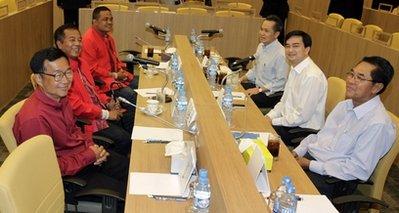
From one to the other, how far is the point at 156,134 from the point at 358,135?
109 cm

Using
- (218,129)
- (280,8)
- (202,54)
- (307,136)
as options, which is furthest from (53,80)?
(280,8)

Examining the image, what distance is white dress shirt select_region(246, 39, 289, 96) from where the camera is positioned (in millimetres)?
4074

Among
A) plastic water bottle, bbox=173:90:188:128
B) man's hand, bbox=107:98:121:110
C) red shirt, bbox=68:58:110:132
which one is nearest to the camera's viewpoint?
plastic water bottle, bbox=173:90:188:128

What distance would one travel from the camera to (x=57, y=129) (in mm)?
2240

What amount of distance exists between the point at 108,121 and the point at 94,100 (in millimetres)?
191

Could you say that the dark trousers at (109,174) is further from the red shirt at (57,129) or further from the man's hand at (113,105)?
the man's hand at (113,105)

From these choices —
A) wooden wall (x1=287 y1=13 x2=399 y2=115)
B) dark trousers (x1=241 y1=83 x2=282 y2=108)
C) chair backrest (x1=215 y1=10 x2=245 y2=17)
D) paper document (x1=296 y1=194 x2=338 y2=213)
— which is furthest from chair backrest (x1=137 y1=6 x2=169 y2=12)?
paper document (x1=296 y1=194 x2=338 y2=213)

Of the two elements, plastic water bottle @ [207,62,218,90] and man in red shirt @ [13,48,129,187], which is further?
plastic water bottle @ [207,62,218,90]

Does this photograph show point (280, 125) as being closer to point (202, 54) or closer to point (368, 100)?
point (368, 100)

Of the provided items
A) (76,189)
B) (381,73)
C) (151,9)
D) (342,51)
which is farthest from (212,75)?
(151,9)

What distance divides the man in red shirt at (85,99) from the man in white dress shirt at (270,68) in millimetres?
1364

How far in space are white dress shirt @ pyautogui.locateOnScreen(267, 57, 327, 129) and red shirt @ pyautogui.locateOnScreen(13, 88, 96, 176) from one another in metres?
1.46

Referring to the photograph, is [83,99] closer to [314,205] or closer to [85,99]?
[85,99]

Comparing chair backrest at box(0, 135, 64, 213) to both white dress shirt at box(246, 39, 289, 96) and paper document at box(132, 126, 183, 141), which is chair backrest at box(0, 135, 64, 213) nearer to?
paper document at box(132, 126, 183, 141)
